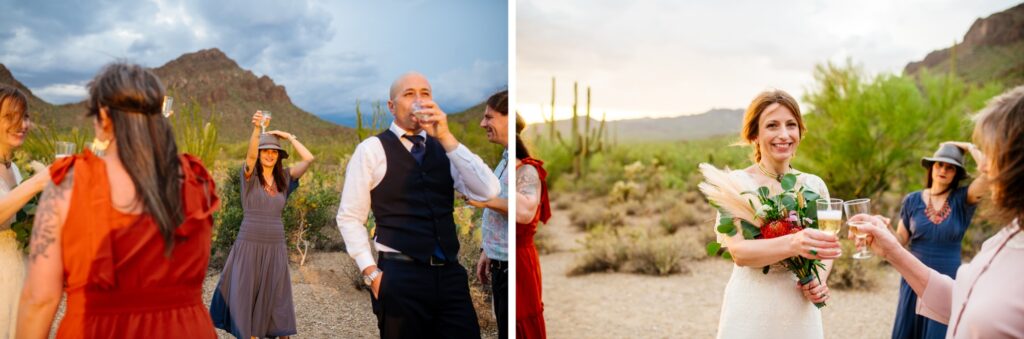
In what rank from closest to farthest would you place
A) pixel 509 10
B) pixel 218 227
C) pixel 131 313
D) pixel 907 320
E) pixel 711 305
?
pixel 131 313 → pixel 218 227 → pixel 509 10 → pixel 907 320 → pixel 711 305

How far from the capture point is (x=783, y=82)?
17062mm

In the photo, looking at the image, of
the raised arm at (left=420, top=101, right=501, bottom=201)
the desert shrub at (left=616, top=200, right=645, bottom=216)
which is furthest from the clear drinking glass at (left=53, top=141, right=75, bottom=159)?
the desert shrub at (left=616, top=200, right=645, bottom=216)

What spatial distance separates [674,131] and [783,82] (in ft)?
12.2

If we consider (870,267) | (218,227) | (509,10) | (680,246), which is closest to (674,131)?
(680,246)

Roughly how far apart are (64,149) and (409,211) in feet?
4.98

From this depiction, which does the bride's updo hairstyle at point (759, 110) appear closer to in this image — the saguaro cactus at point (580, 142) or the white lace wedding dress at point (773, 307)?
the white lace wedding dress at point (773, 307)

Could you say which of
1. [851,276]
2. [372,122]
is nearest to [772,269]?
[372,122]

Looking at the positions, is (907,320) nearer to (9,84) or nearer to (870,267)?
(9,84)

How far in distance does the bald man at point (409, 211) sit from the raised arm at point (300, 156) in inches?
8.0

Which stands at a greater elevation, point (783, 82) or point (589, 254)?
point (783, 82)

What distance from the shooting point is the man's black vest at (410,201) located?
3881mm

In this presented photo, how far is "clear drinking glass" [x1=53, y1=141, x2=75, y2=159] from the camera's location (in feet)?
9.52

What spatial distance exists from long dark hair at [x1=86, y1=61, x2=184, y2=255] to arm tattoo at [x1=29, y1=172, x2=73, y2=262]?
22 centimetres

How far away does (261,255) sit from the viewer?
3.69 meters
